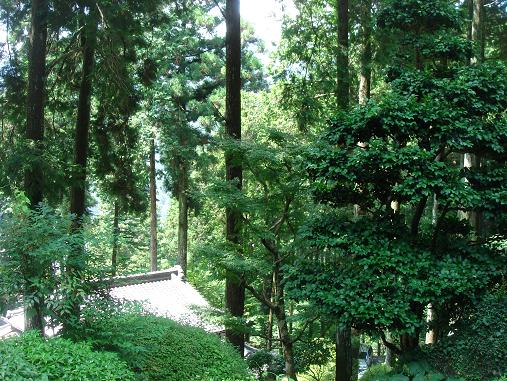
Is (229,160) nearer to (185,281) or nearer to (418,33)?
(418,33)

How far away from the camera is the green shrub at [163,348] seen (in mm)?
5172

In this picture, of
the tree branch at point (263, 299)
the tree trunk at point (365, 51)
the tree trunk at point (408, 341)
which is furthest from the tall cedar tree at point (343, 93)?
the tree trunk at point (408, 341)

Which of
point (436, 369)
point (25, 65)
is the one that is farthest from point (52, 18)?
point (436, 369)

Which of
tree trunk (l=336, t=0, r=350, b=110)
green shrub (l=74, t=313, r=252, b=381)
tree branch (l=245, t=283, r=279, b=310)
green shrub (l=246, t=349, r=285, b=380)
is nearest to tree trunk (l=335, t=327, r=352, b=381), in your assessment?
green shrub (l=246, t=349, r=285, b=380)

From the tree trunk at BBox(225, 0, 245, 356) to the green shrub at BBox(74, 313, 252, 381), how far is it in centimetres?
196

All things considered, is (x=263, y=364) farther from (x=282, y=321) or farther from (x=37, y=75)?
(x=37, y=75)

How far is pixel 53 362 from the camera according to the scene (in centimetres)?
397

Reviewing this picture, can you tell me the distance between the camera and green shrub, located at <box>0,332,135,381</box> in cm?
358

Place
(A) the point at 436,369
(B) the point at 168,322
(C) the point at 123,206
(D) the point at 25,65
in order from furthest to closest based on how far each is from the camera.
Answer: (C) the point at 123,206, (D) the point at 25,65, (B) the point at 168,322, (A) the point at 436,369

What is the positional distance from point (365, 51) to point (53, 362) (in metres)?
8.01

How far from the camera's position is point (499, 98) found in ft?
19.5

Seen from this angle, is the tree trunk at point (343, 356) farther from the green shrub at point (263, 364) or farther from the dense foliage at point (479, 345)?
the dense foliage at point (479, 345)

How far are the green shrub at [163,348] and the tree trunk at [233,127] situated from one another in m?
1.96

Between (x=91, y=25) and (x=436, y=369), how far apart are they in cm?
704
